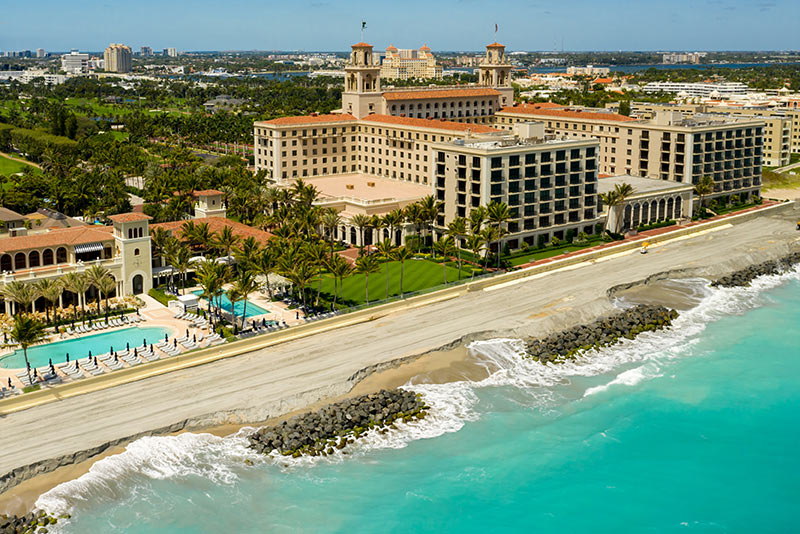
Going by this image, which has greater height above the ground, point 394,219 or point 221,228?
point 394,219

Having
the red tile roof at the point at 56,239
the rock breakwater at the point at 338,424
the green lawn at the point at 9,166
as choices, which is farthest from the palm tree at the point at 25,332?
the green lawn at the point at 9,166

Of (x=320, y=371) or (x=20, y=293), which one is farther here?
(x=20, y=293)

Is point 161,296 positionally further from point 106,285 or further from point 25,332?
point 25,332

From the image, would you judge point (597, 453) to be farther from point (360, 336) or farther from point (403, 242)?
point (403, 242)

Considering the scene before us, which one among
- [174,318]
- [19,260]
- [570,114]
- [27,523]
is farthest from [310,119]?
[27,523]

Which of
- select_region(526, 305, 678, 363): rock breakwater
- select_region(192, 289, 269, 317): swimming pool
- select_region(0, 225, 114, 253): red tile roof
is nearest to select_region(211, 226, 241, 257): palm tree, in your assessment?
select_region(192, 289, 269, 317): swimming pool

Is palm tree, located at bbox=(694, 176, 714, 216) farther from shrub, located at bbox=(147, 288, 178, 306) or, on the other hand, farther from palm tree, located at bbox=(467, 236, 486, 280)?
shrub, located at bbox=(147, 288, 178, 306)
